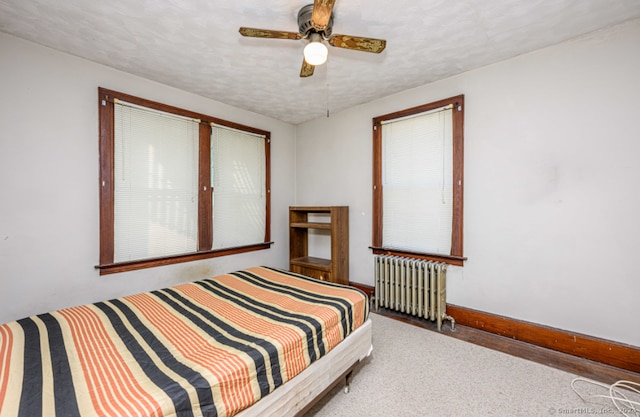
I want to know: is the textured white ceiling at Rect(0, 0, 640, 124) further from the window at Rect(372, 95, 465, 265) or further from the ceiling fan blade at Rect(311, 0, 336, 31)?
the window at Rect(372, 95, 465, 265)

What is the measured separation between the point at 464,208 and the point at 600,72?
4.80ft

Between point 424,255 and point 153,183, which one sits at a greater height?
point 153,183

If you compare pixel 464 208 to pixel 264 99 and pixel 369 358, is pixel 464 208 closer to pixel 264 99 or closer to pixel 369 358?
pixel 369 358

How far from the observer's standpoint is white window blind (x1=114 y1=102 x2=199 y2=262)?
2.65 m

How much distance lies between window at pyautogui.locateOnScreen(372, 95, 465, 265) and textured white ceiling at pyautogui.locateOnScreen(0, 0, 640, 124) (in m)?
0.47

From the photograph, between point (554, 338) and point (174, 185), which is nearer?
point (554, 338)

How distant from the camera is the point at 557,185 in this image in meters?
2.29

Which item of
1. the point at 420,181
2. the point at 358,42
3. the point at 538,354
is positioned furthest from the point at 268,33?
the point at 538,354

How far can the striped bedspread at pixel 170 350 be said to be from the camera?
98cm

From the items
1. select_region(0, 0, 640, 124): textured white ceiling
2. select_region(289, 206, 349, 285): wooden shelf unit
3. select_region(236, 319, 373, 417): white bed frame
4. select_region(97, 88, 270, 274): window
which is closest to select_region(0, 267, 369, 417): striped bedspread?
select_region(236, 319, 373, 417): white bed frame

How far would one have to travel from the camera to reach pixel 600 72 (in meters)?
2.12

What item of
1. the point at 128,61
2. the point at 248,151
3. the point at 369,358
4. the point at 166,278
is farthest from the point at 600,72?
the point at 166,278

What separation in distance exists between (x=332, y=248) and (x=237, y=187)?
5.04ft

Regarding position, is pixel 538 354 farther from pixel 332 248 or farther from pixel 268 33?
pixel 268 33
